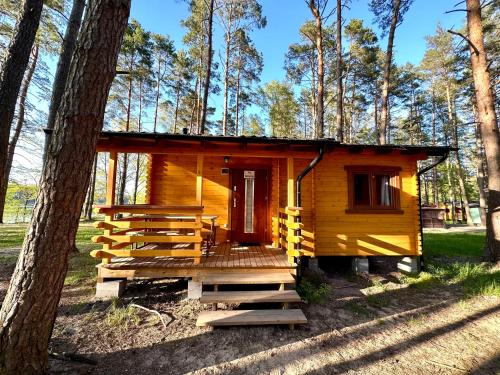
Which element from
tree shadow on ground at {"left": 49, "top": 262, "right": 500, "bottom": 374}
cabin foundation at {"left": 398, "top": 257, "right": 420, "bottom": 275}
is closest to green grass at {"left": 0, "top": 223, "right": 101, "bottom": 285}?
tree shadow on ground at {"left": 49, "top": 262, "right": 500, "bottom": 374}

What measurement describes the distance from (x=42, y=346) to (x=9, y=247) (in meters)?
6.89

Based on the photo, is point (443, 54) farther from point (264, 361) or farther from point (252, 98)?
point (264, 361)

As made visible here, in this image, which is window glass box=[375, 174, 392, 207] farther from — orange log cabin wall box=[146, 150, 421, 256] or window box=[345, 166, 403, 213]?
orange log cabin wall box=[146, 150, 421, 256]

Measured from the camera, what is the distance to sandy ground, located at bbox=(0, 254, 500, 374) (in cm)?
248

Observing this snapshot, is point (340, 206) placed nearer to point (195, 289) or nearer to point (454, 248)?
point (195, 289)

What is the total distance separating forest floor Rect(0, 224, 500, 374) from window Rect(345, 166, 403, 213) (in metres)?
1.83

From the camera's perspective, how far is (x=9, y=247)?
266 inches

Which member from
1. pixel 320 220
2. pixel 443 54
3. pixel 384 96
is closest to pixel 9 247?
pixel 320 220

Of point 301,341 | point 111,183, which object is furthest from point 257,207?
point 301,341

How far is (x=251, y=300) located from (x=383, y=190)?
4.38 m

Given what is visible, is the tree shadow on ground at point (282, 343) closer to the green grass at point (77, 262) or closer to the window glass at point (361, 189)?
the green grass at point (77, 262)

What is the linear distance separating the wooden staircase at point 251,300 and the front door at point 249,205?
229cm

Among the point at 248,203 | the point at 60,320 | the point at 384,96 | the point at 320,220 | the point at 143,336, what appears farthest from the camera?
the point at 384,96

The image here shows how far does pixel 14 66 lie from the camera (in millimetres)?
3475
